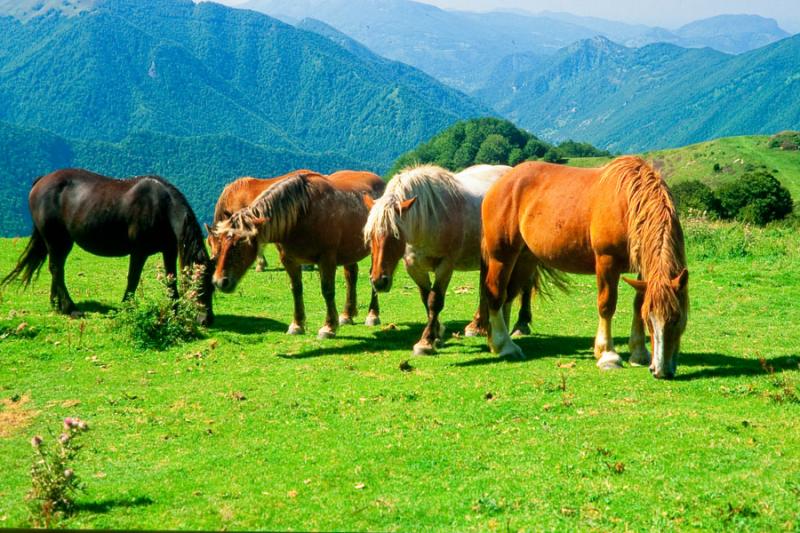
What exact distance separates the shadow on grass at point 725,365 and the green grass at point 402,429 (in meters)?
0.04

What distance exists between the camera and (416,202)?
10922 millimetres

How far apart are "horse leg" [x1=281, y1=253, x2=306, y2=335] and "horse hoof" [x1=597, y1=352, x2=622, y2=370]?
5184 millimetres

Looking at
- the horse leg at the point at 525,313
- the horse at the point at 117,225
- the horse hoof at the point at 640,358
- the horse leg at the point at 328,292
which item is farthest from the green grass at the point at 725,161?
the horse at the point at 117,225

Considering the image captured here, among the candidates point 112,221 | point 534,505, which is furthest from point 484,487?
point 112,221

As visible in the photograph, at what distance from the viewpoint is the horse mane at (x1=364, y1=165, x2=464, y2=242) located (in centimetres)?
1064

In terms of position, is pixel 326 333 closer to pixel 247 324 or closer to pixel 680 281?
pixel 247 324

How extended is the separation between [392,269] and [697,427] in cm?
492

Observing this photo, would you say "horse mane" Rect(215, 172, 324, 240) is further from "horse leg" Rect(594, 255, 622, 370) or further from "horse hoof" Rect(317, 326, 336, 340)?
"horse leg" Rect(594, 255, 622, 370)

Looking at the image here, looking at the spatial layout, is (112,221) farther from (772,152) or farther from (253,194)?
(772,152)

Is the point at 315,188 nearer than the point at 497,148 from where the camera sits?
Yes

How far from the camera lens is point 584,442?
23.2 ft

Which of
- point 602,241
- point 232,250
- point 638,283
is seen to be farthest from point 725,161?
point 638,283

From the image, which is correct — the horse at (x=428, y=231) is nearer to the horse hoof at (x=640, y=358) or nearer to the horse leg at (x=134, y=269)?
the horse hoof at (x=640, y=358)

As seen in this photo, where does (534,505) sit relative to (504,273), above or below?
below
